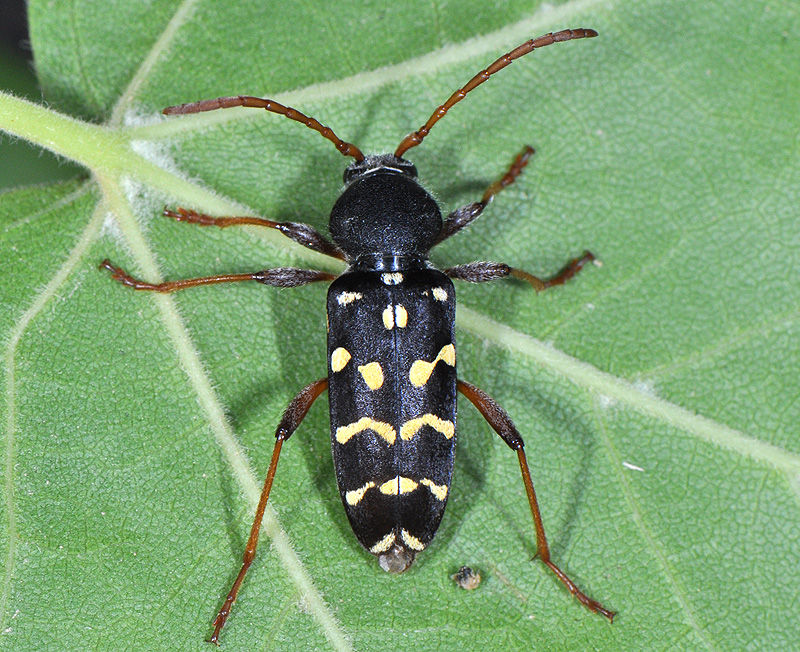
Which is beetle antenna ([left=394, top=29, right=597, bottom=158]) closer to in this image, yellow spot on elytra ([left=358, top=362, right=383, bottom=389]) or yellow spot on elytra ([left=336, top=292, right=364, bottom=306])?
yellow spot on elytra ([left=336, top=292, right=364, bottom=306])

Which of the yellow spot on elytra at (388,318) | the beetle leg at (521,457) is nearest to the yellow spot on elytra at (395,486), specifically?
the beetle leg at (521,457)

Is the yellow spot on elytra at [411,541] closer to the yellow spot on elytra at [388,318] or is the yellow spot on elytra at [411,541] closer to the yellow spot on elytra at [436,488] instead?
the yellow spot on elytra at [436,488]

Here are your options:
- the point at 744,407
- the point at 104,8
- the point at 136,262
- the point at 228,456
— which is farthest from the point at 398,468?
the point at 104,8

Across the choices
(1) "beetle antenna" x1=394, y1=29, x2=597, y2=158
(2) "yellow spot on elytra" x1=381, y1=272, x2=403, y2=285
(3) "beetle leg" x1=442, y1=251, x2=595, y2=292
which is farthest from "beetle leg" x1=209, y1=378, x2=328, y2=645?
(1) "beetle antenna" x1=394, y1=29, x2=597, y2=158

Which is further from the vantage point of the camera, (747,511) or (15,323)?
(747,511)

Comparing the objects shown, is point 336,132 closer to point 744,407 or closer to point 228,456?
point 228,456
